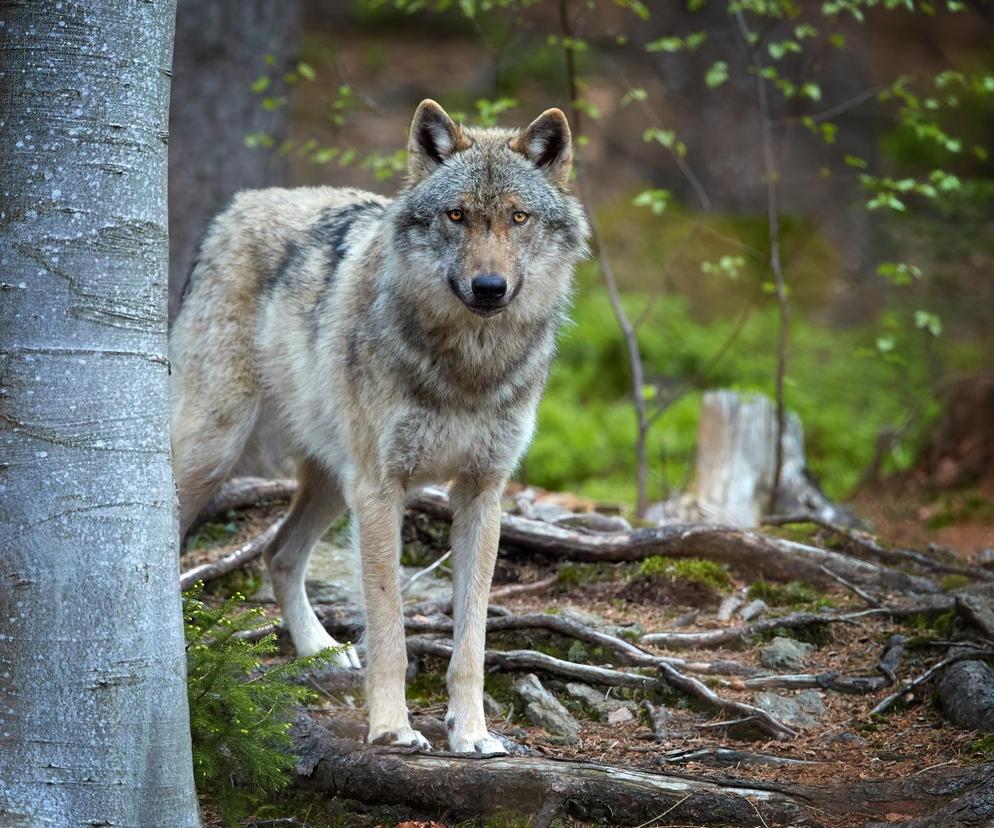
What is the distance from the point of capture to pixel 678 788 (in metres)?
3.38

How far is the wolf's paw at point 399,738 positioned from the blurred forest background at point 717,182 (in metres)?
3.14

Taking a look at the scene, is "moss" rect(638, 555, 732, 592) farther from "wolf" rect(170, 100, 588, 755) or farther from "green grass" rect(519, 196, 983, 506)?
"green grass" rect(519, 196, 983, 506)

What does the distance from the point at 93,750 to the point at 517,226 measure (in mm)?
2562

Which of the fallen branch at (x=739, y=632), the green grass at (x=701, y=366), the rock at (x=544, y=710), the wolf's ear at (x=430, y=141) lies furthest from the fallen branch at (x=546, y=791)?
the green grass at (x=701, y=366)

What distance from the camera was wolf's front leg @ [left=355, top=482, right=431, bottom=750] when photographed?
4.13 m

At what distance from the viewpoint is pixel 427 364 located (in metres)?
4.43

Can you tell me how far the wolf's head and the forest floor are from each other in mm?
1769

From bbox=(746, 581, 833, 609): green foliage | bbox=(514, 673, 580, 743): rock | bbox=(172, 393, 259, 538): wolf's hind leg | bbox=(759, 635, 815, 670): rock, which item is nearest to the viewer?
bbox=(514, 673, 580, 743): rock

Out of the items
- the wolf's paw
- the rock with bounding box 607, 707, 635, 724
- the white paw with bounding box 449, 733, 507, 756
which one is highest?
the wolf's paw

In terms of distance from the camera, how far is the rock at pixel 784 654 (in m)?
4.91

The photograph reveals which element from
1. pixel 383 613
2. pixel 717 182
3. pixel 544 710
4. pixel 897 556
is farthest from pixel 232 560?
pixel 717 182

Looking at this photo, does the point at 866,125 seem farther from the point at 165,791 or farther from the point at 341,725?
the point at 165,791

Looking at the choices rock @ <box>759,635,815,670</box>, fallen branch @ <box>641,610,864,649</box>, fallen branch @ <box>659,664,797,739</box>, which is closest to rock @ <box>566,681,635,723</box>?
fallen branch @ <box>659,664,797,739</box>

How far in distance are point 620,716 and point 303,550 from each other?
6.33 ft
